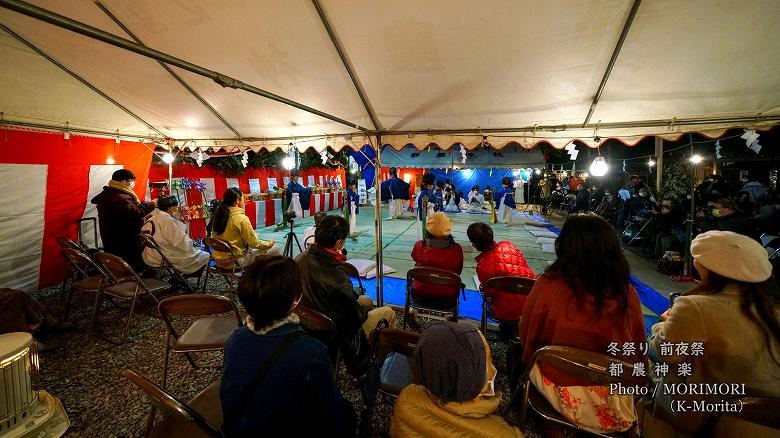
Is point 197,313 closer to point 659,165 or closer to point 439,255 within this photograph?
point 439,255

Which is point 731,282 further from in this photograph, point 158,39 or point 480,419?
point 158,39

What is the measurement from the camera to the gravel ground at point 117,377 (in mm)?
2273

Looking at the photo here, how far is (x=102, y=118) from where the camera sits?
486 centimetres

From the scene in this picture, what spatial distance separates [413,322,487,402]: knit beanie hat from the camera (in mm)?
1227

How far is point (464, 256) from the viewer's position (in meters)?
6.95

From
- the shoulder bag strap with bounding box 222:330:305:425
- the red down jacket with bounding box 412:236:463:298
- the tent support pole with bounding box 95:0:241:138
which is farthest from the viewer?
the red down jacket with bounding box 412:236:463:298

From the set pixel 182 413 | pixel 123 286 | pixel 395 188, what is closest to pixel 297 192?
pixel 395 188

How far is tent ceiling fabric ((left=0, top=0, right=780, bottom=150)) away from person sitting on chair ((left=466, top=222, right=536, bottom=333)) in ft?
5.41

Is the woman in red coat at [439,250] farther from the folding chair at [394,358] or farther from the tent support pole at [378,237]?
the folding chair at [394,358]

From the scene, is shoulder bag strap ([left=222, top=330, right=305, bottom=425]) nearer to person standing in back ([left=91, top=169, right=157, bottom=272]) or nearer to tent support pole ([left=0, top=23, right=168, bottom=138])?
person standing in back ([left=91, top=169, right=157, bottom=272])

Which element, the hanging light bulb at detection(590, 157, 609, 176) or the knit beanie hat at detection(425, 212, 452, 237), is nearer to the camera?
the knit beanie hat at detection(425, 212, 452, 237)

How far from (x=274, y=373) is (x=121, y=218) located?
4.89 meters

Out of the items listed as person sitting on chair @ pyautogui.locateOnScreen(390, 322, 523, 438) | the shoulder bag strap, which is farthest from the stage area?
the shoulder bag strap

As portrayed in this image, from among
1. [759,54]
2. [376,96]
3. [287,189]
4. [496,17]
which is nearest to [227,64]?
[376,96]
